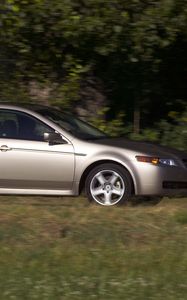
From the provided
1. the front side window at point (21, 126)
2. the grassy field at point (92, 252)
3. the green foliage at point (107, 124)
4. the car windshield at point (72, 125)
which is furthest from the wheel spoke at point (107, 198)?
the green foliage at point (107, 124)

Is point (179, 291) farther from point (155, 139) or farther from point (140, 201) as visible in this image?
point (155, 139)

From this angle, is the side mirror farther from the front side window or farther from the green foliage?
the green foliage

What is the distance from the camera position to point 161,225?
8.12 metres

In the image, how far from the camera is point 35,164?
9.66 metres

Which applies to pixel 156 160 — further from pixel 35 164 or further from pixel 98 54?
pixel 98 54

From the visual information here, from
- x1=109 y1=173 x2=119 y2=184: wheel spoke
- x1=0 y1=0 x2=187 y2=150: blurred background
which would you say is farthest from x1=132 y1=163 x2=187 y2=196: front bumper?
x1=0 y1=0 x2=187 y2=150: blurred background

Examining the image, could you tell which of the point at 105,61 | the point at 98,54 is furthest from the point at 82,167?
the point at 105,61

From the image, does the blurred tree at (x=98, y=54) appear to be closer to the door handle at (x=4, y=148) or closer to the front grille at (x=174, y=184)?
the door handle at (x=4, y=148)

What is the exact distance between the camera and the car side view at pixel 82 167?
9.58 m

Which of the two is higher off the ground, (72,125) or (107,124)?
(107,124)

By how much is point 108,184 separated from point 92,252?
8.16 ft

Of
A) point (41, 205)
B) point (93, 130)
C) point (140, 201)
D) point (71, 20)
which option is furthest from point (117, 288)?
point (71, 20)

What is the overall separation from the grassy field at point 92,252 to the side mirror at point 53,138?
856 millimetres

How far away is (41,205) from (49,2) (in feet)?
12.6
